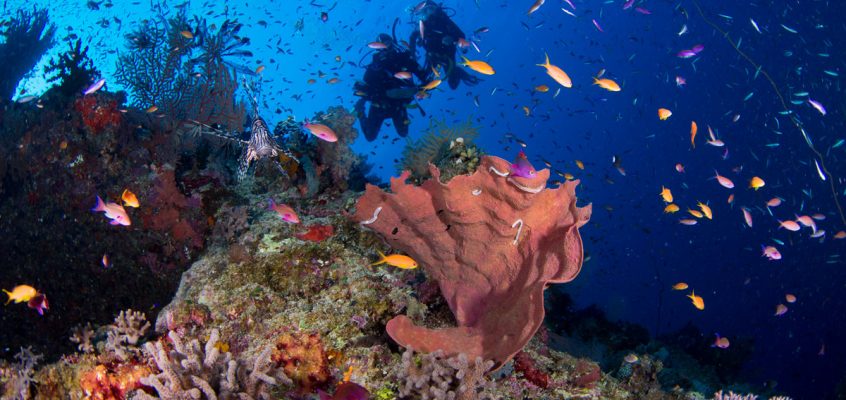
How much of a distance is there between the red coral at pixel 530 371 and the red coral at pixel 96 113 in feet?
25.5

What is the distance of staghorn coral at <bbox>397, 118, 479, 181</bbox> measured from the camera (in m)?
6.19

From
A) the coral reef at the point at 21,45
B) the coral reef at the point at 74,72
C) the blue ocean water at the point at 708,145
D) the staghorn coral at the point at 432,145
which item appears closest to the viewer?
the staghorn coral at the point at 432,145

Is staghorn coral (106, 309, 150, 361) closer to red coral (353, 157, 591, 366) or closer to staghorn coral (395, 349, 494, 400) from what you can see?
red coral (353, 157, 591, 366)

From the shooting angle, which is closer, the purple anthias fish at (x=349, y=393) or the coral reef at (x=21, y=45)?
the purple anthias fish at (x=349, y=393)

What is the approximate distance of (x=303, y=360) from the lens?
3166 mm

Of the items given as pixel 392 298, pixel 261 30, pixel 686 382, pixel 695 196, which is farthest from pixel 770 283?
pixel 261 30

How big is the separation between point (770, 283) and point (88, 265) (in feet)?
219

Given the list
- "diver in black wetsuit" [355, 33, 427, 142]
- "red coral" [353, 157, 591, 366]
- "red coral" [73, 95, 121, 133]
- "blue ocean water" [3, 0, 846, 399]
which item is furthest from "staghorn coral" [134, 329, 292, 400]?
"blue ocean water" [3, 0, 846, 399]

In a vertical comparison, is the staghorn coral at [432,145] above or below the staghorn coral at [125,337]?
below

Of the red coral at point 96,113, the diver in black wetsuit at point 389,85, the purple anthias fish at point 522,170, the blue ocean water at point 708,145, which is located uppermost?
the purple anthias fish at point 522,170

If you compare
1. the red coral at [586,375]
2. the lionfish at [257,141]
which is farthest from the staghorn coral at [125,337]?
the red coral at [586,375]

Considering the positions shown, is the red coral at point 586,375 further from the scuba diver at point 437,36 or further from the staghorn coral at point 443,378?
the scuba diver at point 437,36

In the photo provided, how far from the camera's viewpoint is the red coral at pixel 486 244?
2.93 meters

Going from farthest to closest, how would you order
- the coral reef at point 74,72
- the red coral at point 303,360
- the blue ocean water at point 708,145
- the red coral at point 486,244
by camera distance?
1. the blue ocean water at point 708,145
2. the coral reef at point 74,72
3. the red coral at point 303,360
4. the red coral at point 486,244
